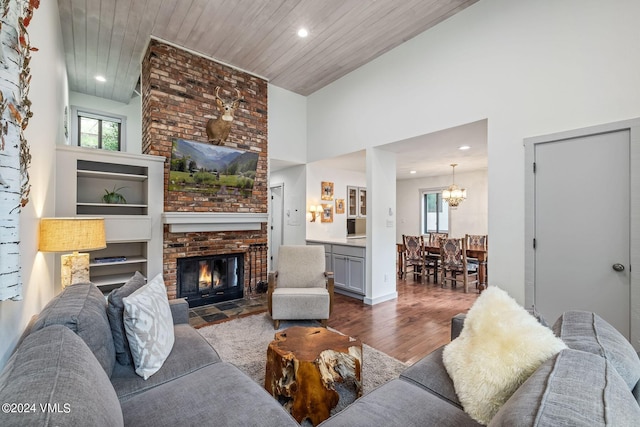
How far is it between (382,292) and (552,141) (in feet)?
9.83

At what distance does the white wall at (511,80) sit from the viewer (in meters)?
2.48

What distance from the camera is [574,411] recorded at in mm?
702

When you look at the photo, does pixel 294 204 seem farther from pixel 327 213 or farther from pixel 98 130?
pixel 98 130

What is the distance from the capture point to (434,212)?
9055 millimetres

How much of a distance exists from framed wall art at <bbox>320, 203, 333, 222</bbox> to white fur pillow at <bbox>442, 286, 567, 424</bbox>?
4.94 m

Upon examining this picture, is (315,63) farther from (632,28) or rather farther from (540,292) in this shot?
(540,292)

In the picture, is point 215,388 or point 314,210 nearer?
point 215,388

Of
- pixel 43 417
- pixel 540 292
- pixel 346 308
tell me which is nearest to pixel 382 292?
pixel 346 308

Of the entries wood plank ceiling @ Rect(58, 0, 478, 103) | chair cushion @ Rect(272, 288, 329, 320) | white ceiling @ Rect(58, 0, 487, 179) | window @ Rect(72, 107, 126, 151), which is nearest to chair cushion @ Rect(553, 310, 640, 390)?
chair cushion @ Rect(272, 288, 329, 320)

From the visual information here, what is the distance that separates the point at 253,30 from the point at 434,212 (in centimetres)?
726

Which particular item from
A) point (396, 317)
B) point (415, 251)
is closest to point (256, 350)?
point (396, 317)

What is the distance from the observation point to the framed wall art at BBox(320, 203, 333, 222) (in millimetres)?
6389

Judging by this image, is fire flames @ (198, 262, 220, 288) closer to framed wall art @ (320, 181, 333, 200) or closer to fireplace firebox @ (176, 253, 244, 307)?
fireplace firebox @ (176, 253, 244, 307)

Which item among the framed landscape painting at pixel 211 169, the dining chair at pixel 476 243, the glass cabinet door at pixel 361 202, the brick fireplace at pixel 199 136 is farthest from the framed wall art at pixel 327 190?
the dining chair at pixel 476 243
